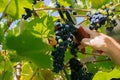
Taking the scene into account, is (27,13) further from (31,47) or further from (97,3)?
(97,3)

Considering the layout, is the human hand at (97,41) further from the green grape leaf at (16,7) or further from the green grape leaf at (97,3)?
the green grape leaf at (97,3)

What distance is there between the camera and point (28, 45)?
5.64 ft

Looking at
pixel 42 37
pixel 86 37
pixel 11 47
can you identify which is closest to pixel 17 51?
pixel 11 47

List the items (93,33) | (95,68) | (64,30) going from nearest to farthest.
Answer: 1. (64,30)
2. (93,33)
3. (95,68)

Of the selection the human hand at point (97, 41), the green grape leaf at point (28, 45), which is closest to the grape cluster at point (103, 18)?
the human hand at point (97, 41)

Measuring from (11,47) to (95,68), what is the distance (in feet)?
2.13

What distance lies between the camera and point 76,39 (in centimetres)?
→ 175

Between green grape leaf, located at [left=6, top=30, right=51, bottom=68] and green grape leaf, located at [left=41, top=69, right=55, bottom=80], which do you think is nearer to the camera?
green grape leaf, located at [left=6, top=30, right=51, bottom=68]

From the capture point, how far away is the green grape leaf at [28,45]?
5.60ft

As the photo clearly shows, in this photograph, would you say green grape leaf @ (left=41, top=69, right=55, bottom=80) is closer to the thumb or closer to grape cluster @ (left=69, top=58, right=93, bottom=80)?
grape cluster @ (left=69, top=58, right=93, bottom=80)

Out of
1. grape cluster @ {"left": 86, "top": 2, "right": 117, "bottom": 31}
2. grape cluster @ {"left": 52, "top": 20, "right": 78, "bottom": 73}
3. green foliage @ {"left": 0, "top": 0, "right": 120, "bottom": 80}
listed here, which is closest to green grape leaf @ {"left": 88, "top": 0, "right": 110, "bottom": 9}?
green foliage @ {"left": 0, "top": 0, "right": 120, "bottom": 80}

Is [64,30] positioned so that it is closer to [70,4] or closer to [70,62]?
[70,62]

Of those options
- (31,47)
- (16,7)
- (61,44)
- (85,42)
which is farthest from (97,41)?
(16,7)

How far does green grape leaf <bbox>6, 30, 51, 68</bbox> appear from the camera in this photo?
171 cm
